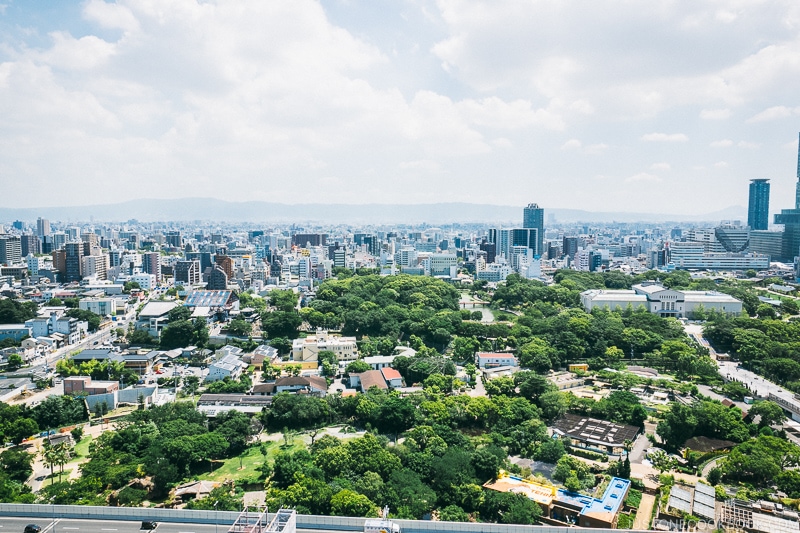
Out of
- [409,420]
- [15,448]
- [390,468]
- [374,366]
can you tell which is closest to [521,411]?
[409,420]

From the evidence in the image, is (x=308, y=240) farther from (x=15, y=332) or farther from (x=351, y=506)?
(x=351, y=506)

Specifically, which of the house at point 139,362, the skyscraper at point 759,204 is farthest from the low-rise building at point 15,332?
the skyscraper at point 759,204

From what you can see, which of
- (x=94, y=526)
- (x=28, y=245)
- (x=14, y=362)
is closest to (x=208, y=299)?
(x=14, y=362)

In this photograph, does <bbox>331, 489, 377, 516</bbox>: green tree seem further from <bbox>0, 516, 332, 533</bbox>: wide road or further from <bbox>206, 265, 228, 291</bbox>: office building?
<bbox>206, 265, 228, 291</bbox>: office building

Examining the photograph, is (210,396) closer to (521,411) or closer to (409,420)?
(409,420)

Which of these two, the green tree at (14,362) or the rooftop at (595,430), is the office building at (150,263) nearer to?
the green tree at (14,362)
